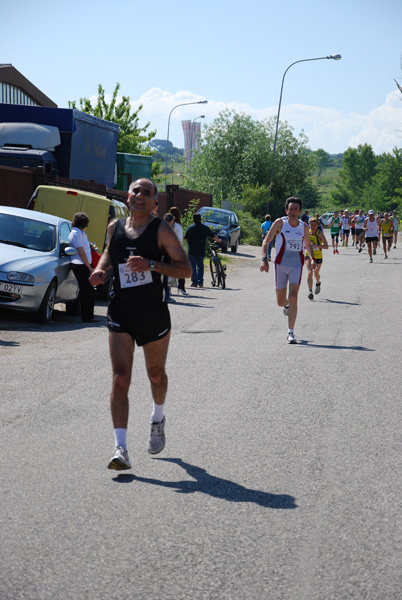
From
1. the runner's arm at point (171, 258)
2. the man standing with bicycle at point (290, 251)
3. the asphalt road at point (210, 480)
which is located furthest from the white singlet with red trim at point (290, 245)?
the runner's arm at point (171, 258)

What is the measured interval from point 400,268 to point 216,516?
26.1 meters

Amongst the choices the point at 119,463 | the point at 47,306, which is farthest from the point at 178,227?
the point at 119,463

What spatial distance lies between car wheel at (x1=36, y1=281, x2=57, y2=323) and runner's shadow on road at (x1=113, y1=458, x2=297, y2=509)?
7.85 m

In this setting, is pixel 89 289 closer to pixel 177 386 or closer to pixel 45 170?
pixel 177 386

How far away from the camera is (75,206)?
56.7 ft

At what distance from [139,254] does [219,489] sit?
5.02 feet

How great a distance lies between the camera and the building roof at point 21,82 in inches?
1883

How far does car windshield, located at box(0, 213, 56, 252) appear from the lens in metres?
14.0

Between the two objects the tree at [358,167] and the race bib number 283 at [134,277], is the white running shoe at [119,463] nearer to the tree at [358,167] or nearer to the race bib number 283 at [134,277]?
the race bib number 283 at [134,277]

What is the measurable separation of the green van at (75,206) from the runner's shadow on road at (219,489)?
1223cm

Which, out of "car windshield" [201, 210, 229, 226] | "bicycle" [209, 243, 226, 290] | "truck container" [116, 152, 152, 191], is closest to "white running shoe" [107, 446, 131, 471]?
"bicycle" [209, 243, 226, 290]

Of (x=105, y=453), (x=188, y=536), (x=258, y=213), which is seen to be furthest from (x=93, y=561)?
(x=258, y=213)

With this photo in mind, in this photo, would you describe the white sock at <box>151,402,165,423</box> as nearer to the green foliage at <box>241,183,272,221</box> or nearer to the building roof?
the building roof

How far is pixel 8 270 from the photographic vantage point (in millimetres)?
12688
